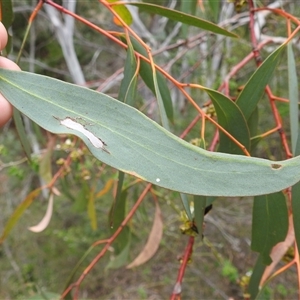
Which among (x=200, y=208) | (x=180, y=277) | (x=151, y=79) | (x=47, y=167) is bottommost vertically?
(x=47, y=167)

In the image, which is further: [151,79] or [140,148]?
[151,79]

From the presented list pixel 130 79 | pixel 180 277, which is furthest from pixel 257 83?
pixel 180 277

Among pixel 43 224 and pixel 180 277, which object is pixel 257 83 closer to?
pixel 180 277

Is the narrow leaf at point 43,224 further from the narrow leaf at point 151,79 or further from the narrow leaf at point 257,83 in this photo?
the narrow leaf at point 257,83

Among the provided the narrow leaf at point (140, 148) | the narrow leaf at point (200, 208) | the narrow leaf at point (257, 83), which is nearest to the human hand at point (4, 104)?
the narrow leaf at point (140, 148)

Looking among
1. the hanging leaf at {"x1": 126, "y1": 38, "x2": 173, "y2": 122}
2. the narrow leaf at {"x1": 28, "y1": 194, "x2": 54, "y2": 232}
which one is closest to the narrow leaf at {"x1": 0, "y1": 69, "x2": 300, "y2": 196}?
the hanging leaf at {"x1": 126, "y1": 38, "x2": 173, "y2": 122}

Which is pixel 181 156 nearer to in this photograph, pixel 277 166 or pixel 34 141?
pixel 277 166
